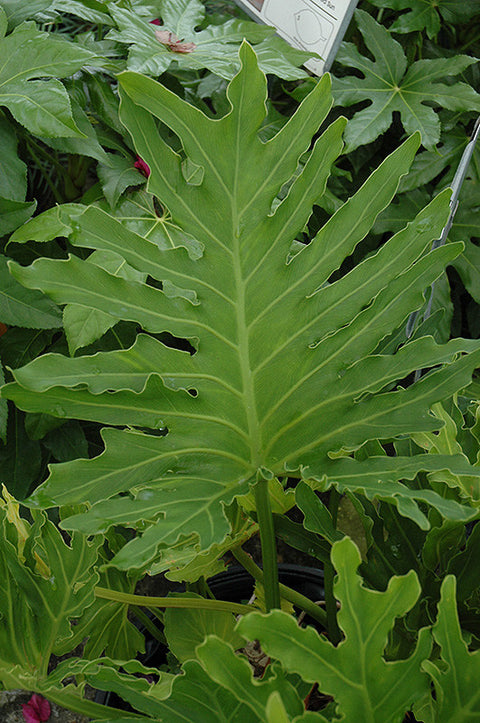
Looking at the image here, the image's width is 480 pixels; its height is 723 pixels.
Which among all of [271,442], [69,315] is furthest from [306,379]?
[69,315]

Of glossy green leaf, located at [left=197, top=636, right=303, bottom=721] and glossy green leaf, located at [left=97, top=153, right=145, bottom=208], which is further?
glossy green leaf, located at [left=97, top=153, right=145, bottom=208]

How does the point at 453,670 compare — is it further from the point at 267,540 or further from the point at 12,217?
the point at 12,217

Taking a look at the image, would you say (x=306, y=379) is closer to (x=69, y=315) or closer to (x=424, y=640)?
(x=424, y=640)

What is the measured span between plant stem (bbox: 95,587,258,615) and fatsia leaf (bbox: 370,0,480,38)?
3.26 ft

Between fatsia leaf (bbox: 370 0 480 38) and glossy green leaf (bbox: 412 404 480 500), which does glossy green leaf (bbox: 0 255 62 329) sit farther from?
fatsia leaf (bbox: 370 0 480 38)

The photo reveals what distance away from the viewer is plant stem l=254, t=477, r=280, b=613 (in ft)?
2.26

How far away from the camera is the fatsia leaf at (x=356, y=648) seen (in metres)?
0.47

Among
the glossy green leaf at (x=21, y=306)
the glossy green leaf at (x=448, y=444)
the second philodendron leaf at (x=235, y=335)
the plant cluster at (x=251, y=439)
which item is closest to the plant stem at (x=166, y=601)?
the plant cluster at (x=251, y=439)

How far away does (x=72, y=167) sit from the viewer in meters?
1.19

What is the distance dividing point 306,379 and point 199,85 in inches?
29.5

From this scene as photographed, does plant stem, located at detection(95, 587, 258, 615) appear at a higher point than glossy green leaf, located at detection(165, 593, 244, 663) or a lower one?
higher

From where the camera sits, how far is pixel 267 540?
708 millimetres

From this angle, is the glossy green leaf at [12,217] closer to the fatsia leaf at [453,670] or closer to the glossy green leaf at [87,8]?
the glossy green leaf at [87,8]

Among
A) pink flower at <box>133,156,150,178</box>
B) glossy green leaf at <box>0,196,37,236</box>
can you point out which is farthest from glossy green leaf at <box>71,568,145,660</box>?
pink flower at <box>133,156,150,178</box>
